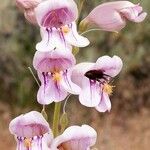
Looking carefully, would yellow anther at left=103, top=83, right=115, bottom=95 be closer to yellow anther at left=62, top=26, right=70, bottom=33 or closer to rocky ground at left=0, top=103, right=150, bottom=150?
yellow anther at left=62, top=26, right=70, bottom=33

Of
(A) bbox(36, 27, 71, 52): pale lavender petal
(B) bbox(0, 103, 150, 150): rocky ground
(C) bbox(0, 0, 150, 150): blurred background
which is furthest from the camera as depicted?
(C) bbox(0, 0, 150, 150): blurred background

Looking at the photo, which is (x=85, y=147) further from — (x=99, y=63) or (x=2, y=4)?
(x=2, y=4)

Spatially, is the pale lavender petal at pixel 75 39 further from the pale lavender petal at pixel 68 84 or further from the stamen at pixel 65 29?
the pale lavender petal at pixel 68 84

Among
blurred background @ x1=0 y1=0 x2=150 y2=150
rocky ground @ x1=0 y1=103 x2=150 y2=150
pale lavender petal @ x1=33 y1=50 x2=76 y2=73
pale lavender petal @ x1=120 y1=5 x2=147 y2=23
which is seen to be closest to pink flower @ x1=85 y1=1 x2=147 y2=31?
pale lavender petal @ x1=120 y1=5 x2=147 y2=23

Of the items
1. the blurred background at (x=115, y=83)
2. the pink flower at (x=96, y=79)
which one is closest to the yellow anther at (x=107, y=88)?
the pink flower at (x=96, y=79)

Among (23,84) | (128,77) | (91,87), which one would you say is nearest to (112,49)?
(128,77)

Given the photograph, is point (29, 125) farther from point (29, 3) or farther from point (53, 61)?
point (29, 3)
